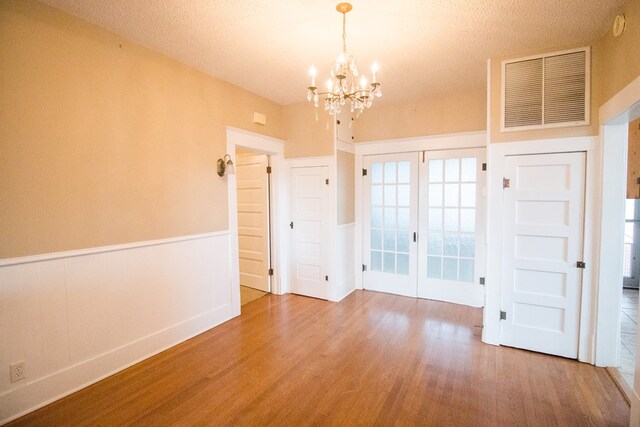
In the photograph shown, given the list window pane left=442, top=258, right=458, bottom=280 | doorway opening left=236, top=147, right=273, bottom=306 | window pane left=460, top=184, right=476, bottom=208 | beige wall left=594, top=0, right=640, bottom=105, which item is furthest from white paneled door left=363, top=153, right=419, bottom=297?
beige wall left=594, top=0, right=640, bottom=105

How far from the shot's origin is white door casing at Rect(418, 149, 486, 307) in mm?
Answer: 3990

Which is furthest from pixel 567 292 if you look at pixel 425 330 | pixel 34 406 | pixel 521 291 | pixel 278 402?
pixel 34 406

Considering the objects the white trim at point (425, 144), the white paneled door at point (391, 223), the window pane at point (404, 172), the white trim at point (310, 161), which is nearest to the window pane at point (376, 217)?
the white paneled door at point (391, 223)

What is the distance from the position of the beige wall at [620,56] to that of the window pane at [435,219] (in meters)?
2.02

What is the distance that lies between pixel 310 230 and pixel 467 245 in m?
2.15

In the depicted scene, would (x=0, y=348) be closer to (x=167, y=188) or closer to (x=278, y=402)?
(x=167, y=188)

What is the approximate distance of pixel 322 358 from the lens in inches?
111

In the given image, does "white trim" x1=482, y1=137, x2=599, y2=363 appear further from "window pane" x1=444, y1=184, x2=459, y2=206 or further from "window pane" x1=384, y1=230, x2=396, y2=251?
"window pane" x1=384, y1=230, x2=396, y2=251

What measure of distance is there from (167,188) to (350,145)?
268cm

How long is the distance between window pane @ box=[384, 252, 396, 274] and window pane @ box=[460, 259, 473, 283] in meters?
0.92

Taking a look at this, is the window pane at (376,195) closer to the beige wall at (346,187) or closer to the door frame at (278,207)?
the beige wall at (346,187)

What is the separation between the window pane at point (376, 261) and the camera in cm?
473

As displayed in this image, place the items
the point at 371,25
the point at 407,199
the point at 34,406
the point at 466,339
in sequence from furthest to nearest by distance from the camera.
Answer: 1. the point at 407,199
2. the point at 466,339
3. the point at 371,25
4. the point at 34,406

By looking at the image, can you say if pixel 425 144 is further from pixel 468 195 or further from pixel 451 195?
pixel 468 195
